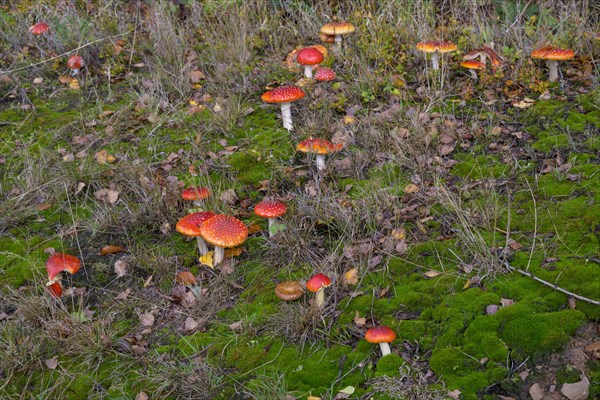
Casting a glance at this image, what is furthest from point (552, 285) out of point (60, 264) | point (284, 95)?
point (60, 264)

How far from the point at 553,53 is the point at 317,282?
3.94 meters

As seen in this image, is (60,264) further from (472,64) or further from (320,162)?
(472,64)

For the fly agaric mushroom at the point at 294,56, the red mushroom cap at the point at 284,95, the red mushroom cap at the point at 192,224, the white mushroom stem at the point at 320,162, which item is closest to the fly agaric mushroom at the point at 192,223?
the red mushroom cap at the point at 192,224

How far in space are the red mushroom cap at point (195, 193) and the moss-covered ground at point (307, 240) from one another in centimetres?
14

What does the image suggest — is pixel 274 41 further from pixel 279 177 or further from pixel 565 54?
pixel 565 54

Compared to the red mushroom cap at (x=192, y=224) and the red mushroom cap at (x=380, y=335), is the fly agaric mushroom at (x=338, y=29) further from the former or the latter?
the red mushroom cap at (x=380, y=335)

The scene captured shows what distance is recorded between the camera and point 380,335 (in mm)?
3705

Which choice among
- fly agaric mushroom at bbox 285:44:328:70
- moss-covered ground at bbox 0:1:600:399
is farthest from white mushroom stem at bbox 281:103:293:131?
fly agaric mushroom at bbox 285:44:328:70

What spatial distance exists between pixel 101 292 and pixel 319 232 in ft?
6.27

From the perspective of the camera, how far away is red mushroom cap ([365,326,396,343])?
3697 mm

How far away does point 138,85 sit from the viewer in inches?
295

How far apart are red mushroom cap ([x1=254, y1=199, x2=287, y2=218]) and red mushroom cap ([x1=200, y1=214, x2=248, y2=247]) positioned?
0.71 ft

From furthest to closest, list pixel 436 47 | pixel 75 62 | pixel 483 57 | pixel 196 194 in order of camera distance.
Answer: pixel 75 62 → pixel 483 57 → pixel 436 47 → pixel 196 194

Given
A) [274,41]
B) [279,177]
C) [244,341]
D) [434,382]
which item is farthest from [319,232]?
[274,41]
